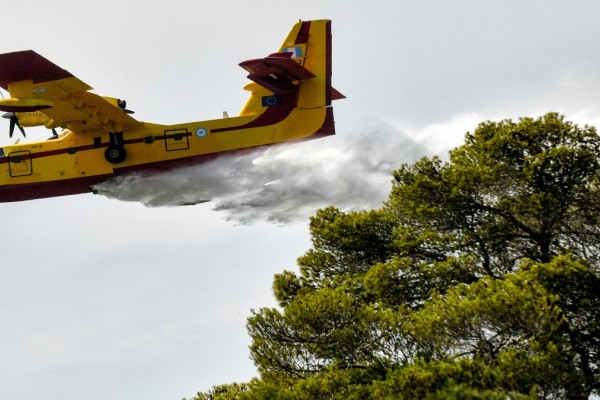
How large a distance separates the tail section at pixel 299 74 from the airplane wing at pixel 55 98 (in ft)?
13.0

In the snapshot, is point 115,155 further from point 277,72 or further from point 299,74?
point 299,74

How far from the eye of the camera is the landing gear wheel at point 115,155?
110 feet

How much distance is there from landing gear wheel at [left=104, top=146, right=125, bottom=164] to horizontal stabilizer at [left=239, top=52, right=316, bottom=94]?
4927 mm

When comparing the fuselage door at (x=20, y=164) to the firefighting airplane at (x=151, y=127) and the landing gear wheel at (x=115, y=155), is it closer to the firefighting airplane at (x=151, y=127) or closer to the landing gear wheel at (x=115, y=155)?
the firefighting airplane at (x=151, y=127)

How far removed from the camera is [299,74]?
105 feet

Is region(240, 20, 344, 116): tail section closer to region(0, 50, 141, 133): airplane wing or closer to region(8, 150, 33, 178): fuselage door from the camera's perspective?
region(0, 50, 141, 133): airplane wing

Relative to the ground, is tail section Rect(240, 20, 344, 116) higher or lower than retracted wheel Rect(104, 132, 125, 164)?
higher

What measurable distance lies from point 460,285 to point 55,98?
42.4ft

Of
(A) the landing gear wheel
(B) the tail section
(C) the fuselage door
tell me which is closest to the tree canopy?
(B) the tail section

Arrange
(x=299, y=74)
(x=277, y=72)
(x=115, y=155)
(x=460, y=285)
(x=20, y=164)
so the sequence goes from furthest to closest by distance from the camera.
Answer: (x=20, y=164) → (x=115, y=155) → (x=299, y=74) → (x=277, y=72) → (x=460, y=285)

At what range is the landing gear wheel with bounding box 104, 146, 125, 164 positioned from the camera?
33406 millimetres

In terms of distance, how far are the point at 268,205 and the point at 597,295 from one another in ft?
35.7


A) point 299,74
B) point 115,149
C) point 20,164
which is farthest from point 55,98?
point 299,74

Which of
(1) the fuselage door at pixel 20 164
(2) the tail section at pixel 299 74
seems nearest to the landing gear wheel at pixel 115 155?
(1) the fuselage door at pixel 20 164
